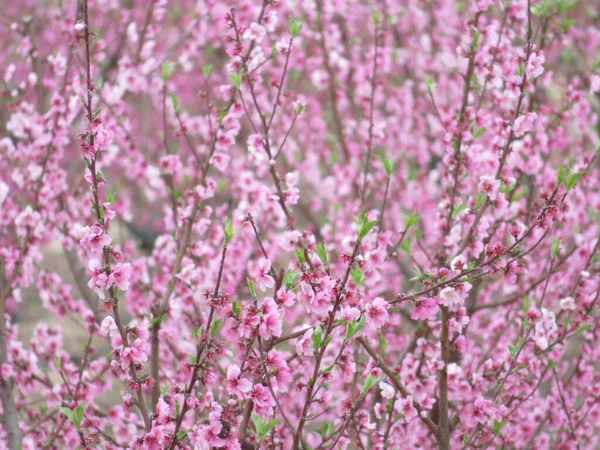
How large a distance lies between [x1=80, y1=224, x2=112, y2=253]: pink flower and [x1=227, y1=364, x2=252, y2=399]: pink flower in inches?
28.4

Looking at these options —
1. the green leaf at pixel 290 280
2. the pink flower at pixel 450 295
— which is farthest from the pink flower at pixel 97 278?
the pink flower at pixel 450 295

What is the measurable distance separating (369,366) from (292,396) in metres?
1.26

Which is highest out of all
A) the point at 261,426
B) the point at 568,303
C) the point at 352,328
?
the point at 568,303

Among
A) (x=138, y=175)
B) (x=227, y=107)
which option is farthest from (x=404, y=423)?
(x=138, y=175)

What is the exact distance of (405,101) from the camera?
7324 mm

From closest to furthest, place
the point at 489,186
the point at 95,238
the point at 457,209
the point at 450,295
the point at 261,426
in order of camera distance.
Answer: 1. the point at 261,426
2. the point at 95,238
3. the point at 450,295
4. the point at 489,186
5. the point at 457,209

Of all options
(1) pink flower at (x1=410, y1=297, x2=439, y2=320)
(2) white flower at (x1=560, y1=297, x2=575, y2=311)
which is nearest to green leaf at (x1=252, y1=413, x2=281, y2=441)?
(1) pink flower at (x1=410, y1=297, x2=439, y2=320)

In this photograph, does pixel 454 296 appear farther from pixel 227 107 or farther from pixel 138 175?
pixel 138 175

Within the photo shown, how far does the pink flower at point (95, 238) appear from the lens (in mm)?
2537

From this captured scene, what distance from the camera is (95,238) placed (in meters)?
2.56

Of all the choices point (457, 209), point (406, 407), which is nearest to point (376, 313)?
point (406, 407)

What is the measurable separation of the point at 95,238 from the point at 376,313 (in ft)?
3.89

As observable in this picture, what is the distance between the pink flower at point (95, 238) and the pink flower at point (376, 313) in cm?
109

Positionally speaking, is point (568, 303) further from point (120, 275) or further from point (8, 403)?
point (8, 403)
